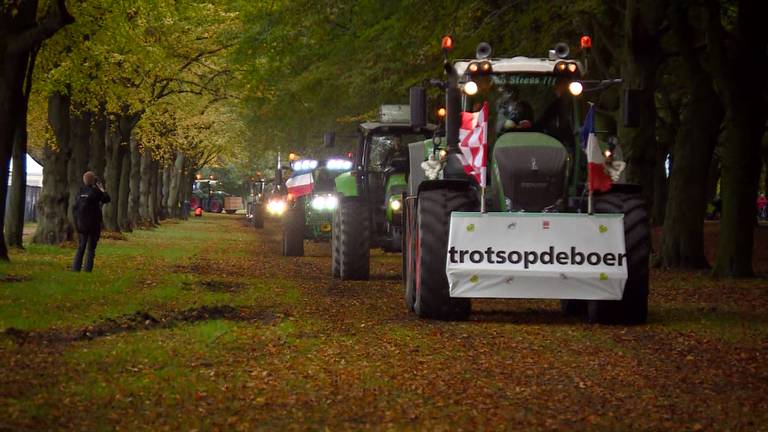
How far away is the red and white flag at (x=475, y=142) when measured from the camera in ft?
49.2

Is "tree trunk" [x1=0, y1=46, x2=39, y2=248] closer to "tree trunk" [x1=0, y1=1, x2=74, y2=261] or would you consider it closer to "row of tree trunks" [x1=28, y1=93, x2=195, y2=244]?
"row of tree trunks" [x1=28, y1=93, x2=195, y2=244]

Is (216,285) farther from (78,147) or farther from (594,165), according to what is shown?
(78,147)

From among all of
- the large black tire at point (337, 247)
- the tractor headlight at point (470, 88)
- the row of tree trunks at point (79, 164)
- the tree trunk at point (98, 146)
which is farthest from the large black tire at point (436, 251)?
the tree trunk at point (98, 146)

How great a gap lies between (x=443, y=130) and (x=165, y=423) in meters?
9.28

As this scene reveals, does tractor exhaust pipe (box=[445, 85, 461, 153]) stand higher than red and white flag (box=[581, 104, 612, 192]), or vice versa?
tractor exhaust pipe (box=[445, 85, 461, 153])

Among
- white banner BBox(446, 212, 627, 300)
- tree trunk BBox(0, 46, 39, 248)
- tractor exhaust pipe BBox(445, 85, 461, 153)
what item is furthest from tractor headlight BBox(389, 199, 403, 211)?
tree trunk BBox(0, 46, 39, 248)

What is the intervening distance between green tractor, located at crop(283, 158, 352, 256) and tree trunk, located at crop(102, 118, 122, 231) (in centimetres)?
1376

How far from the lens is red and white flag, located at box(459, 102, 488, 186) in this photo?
15008mm

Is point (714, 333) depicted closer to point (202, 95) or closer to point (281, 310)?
point (281, 310)

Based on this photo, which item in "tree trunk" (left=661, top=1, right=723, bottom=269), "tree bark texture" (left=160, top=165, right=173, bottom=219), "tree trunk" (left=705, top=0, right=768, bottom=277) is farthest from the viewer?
"tree bark texture" (left=160, top=165, right=173, bottom=219)

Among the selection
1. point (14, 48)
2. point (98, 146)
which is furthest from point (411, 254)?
point (98, 146)

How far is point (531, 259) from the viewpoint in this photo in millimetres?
14680

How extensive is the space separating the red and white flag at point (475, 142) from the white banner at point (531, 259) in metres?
0.63

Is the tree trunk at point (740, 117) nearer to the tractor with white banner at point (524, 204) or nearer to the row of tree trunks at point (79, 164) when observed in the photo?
the tractor with white banner at point (524, 204)
